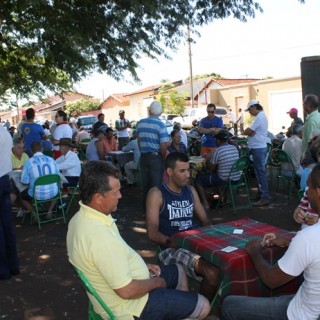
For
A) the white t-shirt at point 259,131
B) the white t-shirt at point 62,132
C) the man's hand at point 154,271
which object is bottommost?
the man's hand at point 154,271

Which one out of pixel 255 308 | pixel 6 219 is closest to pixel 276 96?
pixel 6 219

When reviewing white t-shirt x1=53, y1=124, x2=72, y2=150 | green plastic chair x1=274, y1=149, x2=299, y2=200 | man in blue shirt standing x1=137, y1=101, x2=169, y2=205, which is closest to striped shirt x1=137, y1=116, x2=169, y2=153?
man in blue shirt standing x1=137, y1=101, x2=169, y2=205

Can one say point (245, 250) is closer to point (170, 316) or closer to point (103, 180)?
point (170, 316)

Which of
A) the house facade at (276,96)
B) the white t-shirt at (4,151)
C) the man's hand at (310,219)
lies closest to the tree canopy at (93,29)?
the white t-shirt at (4,151)

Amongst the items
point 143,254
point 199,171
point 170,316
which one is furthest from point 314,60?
point 170,316

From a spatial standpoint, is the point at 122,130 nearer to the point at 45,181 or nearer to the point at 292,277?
the point at 45,181

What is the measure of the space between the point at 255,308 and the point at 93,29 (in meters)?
6.45

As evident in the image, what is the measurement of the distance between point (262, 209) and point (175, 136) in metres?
2.26

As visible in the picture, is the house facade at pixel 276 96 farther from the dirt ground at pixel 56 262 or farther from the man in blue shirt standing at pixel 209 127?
the dirt ground at pixel 56 262

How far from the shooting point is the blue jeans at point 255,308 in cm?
239

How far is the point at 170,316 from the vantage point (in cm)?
250

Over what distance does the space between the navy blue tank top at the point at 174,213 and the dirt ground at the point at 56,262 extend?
1063 millimetres

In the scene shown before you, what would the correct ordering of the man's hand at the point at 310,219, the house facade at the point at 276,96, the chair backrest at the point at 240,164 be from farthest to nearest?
the house facade at the point at 276,96, the chair backrest at the point at 240,164, the man's hand at the point at 310,219

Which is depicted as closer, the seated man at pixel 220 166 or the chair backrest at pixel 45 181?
the chair backrest at pixel 45 181
